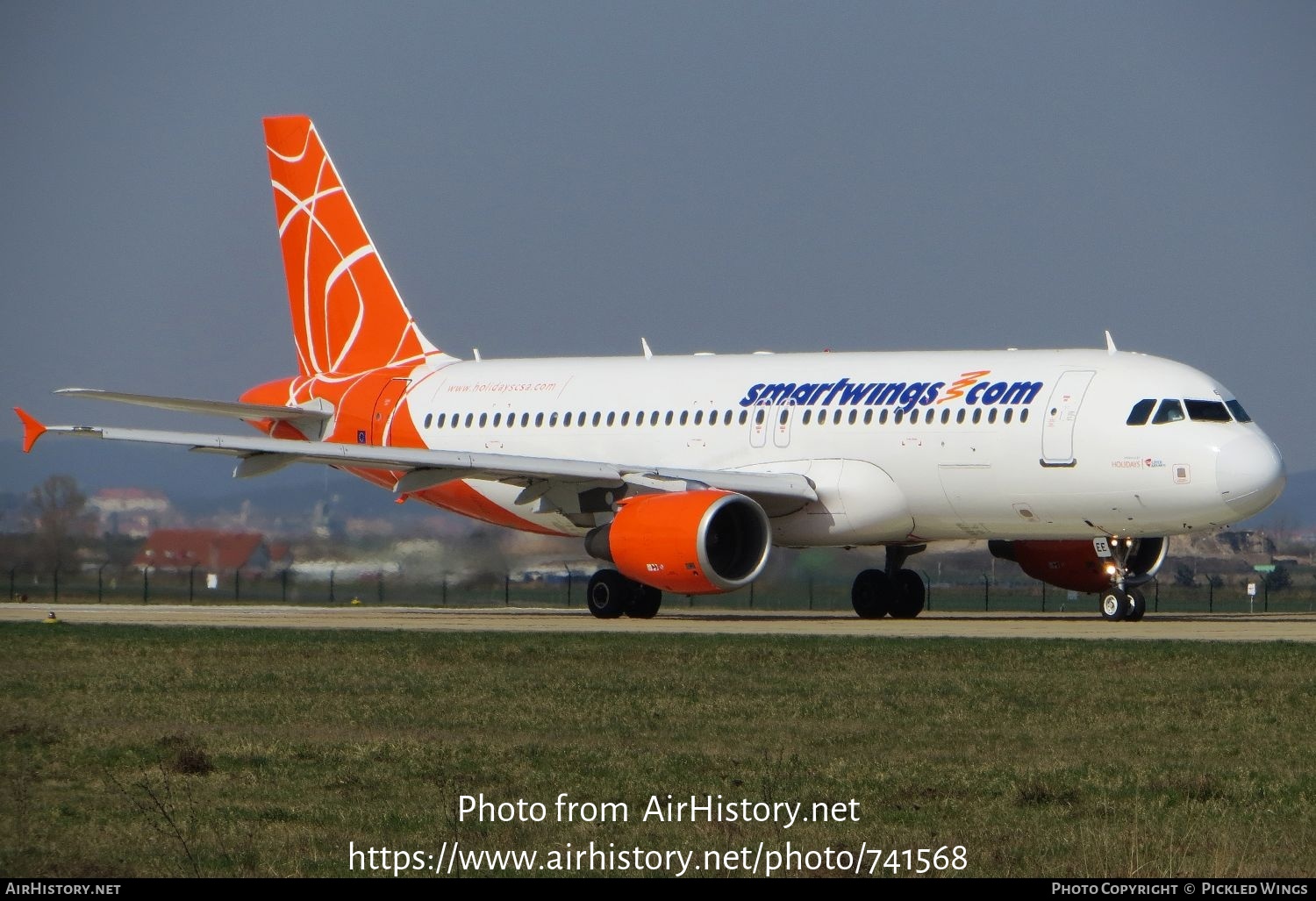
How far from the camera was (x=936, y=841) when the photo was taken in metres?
10.4

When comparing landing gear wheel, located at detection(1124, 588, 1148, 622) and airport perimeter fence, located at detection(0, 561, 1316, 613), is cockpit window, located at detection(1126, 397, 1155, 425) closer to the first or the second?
landing gear wheel, located at detection(1124, 588, 1148, 622)

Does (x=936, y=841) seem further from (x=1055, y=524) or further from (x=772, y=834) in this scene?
(x=1055, y=524)

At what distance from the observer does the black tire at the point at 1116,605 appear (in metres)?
28.4

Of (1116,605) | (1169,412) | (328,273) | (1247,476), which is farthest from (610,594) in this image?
(328,273)

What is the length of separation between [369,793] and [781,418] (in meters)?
18.9

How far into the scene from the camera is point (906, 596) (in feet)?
104

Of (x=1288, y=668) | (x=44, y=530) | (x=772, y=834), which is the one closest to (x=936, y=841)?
(x=772, y=834)

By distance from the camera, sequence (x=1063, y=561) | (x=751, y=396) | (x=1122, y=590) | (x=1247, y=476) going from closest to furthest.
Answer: (x=1247, y=476) < (x=1122, y=590) < (x=751, y=396) < (x=1063, y=561)

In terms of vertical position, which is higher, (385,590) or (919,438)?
(919,438)

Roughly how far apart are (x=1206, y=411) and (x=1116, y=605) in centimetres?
337

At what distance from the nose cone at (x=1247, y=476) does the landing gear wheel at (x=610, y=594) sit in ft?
30.5

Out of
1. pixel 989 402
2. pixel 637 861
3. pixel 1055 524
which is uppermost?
pixel 989 402

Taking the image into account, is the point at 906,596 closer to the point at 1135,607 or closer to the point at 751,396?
the point at 751,396

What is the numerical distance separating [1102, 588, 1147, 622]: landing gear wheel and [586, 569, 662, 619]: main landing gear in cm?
687
